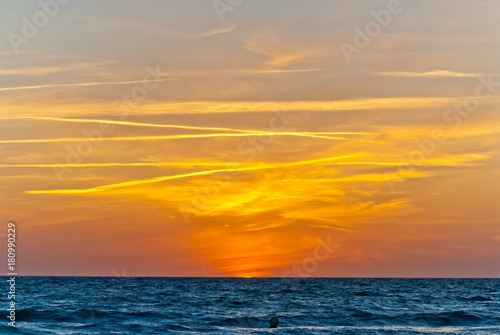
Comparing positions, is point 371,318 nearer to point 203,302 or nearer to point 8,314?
point 203,302

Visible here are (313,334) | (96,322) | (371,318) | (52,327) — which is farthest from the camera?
(371,318)

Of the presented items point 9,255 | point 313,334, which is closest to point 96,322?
point 313,334

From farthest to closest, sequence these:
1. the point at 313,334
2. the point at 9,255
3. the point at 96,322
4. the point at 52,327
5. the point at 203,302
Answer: the point at 203,302 < the point at 96,322 < the point at 52,327 < the point at 313,334 < the point at 9,255

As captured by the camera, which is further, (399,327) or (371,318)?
(371,318)

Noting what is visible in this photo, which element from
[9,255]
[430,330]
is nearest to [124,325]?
[9,255]

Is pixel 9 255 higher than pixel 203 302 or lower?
lower

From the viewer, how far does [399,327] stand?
53.8m

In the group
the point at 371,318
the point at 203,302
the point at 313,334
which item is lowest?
the point at 313,334

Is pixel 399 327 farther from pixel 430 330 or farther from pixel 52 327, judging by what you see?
pixel 52 327

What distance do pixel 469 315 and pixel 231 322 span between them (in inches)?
973

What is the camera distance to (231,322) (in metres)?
57.5

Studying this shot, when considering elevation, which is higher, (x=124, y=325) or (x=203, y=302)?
(x=203, y=302)

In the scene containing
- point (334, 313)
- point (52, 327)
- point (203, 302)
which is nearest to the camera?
point (52, 327)

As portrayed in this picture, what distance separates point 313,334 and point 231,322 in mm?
11321
